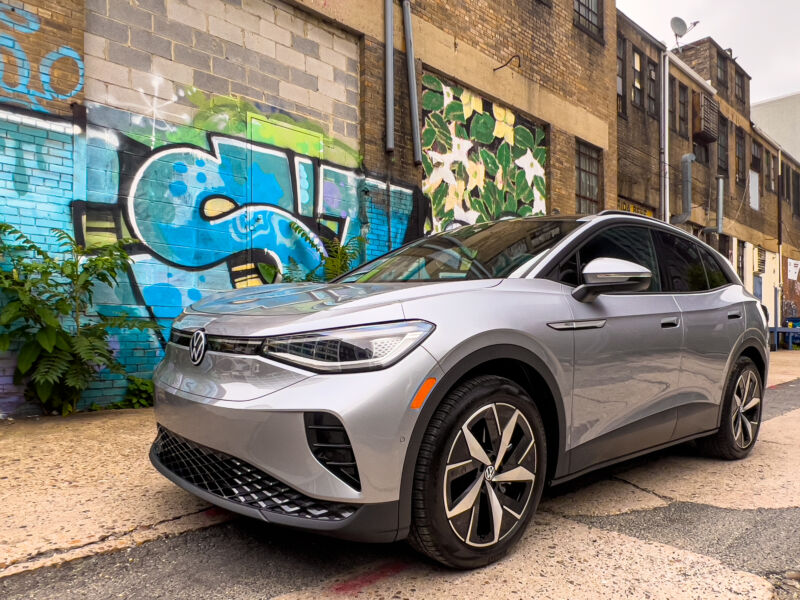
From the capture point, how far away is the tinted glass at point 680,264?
3.81m

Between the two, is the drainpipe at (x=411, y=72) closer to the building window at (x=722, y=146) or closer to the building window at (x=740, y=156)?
the building window at (x=722, y=146)

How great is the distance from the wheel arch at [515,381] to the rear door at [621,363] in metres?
0.11

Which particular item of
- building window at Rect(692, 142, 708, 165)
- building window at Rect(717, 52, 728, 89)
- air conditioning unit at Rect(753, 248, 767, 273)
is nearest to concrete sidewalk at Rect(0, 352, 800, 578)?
building window at Rect(692, 142, 708, 165)

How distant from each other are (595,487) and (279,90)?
6.04 meters

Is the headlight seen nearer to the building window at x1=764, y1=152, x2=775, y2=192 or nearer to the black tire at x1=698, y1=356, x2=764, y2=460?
the black tire at x1=698, y1=356, x2=764, y2=460

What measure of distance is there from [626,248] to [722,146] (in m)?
20.6

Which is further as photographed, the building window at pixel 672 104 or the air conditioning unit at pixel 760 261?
the air conditioning unit at pixel 760 261

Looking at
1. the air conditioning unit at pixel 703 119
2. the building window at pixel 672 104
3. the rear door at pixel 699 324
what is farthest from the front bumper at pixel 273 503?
the air conditioning unit at pixel 703 119

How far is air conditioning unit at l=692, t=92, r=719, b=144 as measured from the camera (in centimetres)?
1872

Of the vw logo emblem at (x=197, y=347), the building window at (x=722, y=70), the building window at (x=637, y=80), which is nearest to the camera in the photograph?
the vw logo emblem at (x=197, y=347)

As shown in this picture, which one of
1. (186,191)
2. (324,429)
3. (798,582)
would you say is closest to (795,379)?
(798,582)

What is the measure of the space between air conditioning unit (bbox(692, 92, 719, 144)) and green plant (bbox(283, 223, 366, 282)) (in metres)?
A: 14.9

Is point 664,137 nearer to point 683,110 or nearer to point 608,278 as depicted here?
point 683,110

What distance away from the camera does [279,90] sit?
7559 mm
